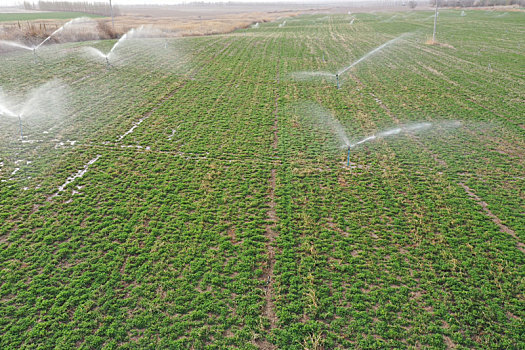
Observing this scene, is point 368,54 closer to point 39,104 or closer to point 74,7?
point 39,104

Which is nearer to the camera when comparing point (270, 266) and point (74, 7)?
point (270, 266)

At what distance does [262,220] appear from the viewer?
10.4m

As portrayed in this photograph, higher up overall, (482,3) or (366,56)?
(482,3)

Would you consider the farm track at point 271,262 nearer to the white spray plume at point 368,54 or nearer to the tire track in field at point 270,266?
the tire track in field at point 270,266

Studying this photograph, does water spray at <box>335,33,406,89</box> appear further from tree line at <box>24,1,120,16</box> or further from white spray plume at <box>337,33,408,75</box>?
tree line at <box>24,1,120,16</box>

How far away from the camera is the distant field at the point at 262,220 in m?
7.02

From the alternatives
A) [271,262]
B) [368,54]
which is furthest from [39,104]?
[368,54]

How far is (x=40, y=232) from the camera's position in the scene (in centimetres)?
968

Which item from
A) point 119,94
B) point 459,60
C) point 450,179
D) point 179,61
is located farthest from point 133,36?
point 450,179

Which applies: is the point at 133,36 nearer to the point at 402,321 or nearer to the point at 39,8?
the point at 402,321

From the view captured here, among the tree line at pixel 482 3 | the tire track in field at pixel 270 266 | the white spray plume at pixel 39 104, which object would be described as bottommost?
the tire track in field at pixel 270 266

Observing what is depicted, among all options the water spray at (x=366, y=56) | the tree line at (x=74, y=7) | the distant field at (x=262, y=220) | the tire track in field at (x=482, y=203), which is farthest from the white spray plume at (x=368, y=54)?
the tree line at (x=74, y=7)

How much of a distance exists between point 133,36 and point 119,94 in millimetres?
36898

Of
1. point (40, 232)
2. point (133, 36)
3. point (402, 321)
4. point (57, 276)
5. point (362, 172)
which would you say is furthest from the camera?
point (133, 36)
